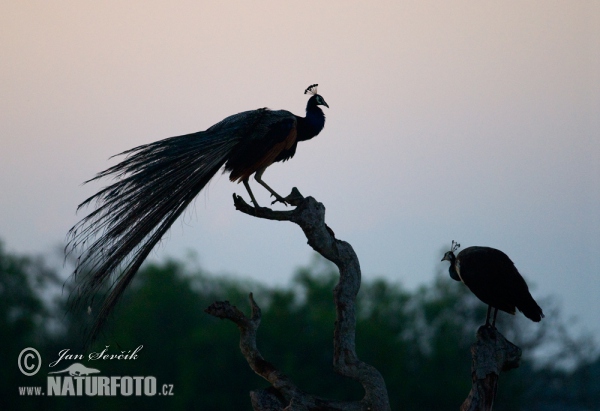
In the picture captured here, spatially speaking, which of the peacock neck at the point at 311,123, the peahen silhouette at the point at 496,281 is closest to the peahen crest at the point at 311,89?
the peacock neck at the point at 311,123

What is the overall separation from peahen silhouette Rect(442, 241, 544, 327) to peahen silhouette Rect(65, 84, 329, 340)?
1.83 metres

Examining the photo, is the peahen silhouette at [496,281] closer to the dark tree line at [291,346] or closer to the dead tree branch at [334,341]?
the dead tree branch at [334,341]

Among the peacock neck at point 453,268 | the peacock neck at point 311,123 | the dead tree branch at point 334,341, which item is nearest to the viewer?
the dead tree branch at point 334,341

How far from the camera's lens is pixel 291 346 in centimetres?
2948

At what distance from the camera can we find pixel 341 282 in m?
6.98

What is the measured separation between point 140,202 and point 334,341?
2.03 m

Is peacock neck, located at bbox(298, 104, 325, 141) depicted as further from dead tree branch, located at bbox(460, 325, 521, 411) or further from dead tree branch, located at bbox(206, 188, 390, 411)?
dead tree branch, located at bbox(460, 325, 521, 411)

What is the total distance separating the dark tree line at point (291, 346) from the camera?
2891 centimetres

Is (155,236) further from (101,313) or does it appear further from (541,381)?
(541,381)

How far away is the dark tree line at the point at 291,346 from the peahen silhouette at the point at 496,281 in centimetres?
1897

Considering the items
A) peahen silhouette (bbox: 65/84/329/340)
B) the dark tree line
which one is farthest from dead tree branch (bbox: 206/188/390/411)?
the dark tree line

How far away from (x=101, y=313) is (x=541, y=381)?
26.5m

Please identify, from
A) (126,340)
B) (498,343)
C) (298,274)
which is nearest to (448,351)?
(298,274)

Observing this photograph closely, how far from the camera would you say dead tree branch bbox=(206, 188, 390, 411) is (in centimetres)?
666
